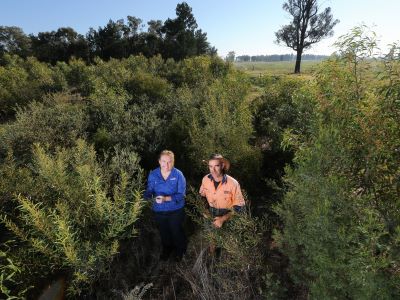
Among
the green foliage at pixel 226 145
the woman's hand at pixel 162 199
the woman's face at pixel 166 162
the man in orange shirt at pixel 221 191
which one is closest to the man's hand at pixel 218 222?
the man in orange shirt at pixel 221 191

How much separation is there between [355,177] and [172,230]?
3087 mm

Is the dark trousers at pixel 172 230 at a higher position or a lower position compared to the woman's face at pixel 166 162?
lower

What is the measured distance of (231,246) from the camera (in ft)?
13.2

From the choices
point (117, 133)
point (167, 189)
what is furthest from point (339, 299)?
point (117, 133)

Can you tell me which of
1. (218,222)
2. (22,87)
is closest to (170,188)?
(218,222)

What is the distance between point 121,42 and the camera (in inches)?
1362

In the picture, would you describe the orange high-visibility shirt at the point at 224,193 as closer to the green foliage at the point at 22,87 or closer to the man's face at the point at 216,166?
the man's face at the point at 216,166

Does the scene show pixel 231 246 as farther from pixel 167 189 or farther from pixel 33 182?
pixel 33 182

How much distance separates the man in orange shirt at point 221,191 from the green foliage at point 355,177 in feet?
4.78

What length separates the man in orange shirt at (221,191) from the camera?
14.4 ft

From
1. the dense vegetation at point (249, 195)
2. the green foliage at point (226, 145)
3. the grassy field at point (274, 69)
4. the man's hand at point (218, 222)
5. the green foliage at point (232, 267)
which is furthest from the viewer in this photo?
the green foliage at point (226, 145)

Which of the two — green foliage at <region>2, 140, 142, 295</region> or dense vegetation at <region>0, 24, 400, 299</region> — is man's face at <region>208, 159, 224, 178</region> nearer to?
dense vegetation at <region>0, 24, 400, 299</region>

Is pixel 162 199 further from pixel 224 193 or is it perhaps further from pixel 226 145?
pixel 226 145

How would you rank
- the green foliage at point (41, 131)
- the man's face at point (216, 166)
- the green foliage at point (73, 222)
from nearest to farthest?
the green foliage at point (73, 222) → the man's face at point (216, 166) → the green foliage at point (41, 131)
